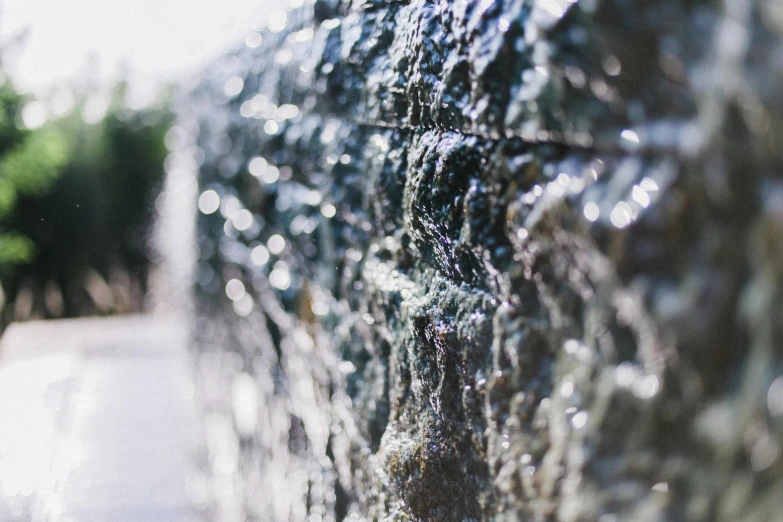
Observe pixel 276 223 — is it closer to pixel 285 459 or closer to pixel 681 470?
pixel 285 459

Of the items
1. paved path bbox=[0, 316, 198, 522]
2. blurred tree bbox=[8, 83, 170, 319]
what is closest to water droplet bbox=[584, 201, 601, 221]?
paved path bbox=[0, 316, 198, 522]

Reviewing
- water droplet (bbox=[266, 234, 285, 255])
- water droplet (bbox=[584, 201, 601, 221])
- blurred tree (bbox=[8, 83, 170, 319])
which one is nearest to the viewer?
water droplet (bbox=[584, 201, 601, 221])

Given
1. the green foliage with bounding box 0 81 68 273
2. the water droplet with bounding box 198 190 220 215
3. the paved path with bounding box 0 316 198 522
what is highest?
the green foliage with bounding box 0 81 68 273

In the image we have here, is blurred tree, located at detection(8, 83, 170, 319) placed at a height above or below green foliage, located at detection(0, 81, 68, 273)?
above

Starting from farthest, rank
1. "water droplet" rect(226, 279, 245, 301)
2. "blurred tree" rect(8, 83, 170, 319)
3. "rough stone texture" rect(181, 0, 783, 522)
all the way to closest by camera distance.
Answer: "blurred tree" rect(8, 83, 170, 319) < "water droplet" rect(226, 279, 245, 301) < "rough stone texture" rect(181, 0, 783, 522)

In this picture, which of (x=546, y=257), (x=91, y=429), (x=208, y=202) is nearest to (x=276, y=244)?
(x=208, y=202)

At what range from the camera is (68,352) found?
4.48 meters

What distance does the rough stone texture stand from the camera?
1.77 feet

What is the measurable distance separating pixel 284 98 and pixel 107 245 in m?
7.41

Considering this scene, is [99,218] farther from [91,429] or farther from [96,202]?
[91,429]

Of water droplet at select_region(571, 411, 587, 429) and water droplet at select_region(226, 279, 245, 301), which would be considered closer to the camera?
water droplet at select_region(571, 411, 587, 429)

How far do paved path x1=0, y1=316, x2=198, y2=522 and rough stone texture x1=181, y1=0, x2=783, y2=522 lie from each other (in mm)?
1320

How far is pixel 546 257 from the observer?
75 centimetres

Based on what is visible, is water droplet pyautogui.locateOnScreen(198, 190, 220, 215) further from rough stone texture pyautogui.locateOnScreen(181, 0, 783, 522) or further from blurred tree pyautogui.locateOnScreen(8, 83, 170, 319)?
blurred tree pyautogui.locateOnScreen(8, 83, 170, 319)
